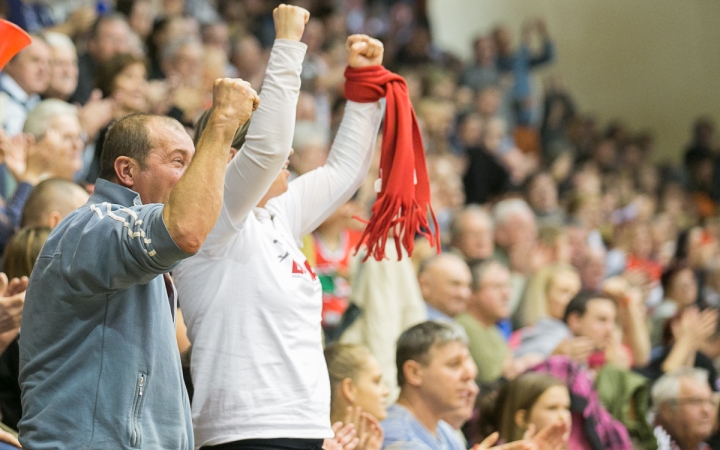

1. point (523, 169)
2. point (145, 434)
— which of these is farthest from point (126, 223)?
point (523, 169)

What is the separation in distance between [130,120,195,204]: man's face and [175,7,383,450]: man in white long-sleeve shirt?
0.60 ft

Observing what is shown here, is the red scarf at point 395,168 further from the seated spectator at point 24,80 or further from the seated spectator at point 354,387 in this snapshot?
the seated spectator at point 24,80

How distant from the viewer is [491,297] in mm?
4574

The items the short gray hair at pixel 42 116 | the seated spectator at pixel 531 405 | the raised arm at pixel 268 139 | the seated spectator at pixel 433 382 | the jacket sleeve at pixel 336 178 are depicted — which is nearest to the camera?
the raised arm at pixel 268 139

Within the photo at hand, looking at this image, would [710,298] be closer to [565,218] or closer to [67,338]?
[565,218]

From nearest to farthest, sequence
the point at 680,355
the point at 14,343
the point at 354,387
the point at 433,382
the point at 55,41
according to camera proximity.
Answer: the point at 14,343 < the point at 354,387 < the point at 433,382 < the point at 55,41 < the point at 680,355

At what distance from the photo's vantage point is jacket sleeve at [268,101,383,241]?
2512 millimetres

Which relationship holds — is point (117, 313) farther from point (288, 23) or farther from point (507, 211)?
point (507, 211)

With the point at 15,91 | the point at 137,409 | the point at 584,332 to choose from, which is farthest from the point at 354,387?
the point at 15,91

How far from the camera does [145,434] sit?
1.83 metres

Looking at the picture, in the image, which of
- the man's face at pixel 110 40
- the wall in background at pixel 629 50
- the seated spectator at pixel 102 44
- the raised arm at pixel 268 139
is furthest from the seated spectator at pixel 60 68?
the wall in background at pixel 629 50

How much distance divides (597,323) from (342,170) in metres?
2.57

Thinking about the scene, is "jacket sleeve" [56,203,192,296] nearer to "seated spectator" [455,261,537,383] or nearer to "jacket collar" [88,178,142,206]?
"jacket collar" [88,178,142,206]

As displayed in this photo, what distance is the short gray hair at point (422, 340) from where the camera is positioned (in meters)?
3.27
